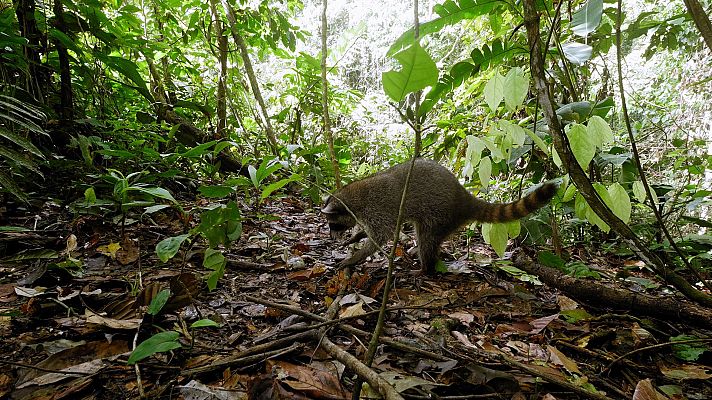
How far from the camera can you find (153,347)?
4.55ft

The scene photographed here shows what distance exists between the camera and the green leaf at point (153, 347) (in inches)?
52.7

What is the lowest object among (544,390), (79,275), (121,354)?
(544,390)

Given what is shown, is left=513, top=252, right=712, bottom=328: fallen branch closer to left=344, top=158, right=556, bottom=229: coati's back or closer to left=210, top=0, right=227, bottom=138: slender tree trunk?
left=344, top=158, right=556, bottom=229: coati's back

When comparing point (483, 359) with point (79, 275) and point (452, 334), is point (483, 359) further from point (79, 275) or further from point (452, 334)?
point (79, 275)

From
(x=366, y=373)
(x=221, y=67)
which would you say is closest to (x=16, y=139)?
(x=366, y=373)

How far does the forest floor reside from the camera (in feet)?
5.05

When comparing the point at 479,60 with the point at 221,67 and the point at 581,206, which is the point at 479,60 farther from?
the point at 221,67

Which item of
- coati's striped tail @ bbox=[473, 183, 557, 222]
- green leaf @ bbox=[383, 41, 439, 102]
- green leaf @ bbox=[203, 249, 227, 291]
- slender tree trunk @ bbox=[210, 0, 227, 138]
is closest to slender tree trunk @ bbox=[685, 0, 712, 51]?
coati's striped tail @ bbox=[473, 183, 557, 222]

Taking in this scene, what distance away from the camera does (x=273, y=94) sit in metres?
9.08

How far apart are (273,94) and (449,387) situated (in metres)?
8.42

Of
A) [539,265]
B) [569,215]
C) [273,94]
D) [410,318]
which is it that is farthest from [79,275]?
[273,94]

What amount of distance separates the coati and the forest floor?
433mm

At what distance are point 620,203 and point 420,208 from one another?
88.3 inches

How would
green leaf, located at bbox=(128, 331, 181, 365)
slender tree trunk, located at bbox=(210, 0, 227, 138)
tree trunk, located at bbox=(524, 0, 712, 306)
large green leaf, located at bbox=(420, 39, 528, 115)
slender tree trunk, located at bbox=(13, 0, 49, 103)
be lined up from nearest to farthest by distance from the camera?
green leaf, located at bbox=(128, 331, 181, 365) → tree trunk, located at bbox=(524, 0, 712, 306) → large green leaf, located at bbox=(420, 39, 528, 115) → slender tree trunk, located at bbox=(13, 0, 49, 103) → slender tree trunk, located at bbox=(210, 0, 227, 138)
